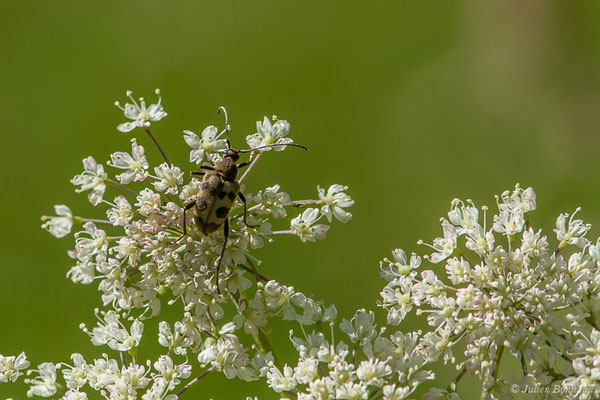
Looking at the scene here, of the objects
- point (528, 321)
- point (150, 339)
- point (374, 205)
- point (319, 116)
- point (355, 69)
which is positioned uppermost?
point (355, 69)

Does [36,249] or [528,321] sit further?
[36,249]

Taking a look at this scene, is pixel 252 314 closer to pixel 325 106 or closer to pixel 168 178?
pixel 168 178

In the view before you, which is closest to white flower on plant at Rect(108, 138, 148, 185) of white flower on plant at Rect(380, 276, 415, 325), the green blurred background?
white flower on plant at Rect(380, 276, 415, 325)

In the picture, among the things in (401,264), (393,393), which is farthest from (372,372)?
(401,264)

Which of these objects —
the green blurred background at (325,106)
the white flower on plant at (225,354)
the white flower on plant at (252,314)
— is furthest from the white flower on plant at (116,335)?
the green blurred background at (325,106)

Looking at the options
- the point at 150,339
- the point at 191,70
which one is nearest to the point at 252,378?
the point at 150,339

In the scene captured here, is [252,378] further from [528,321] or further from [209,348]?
[528,321]

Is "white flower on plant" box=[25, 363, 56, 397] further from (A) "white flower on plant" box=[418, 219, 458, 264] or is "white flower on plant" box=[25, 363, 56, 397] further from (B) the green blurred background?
(B) the green blurred background
